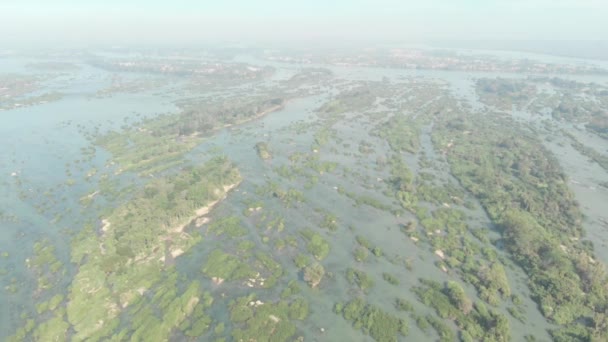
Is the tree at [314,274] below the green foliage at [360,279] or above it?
above

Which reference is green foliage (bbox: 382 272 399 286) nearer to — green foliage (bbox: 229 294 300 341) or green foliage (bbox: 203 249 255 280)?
green foliage (bbox: 229 294 300 341)

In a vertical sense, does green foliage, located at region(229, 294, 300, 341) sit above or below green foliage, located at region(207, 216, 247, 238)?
below

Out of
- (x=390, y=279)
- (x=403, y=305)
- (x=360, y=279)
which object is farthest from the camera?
(x=390, y=279)

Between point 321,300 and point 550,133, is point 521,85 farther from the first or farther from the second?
point 321,300

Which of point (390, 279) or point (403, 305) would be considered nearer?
point (403, 305)

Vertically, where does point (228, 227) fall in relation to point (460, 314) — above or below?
above

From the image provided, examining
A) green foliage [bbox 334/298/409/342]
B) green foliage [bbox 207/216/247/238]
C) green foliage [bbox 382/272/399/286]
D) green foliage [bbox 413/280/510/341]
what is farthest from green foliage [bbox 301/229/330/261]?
green foliage [bbox 413/280/510/341]

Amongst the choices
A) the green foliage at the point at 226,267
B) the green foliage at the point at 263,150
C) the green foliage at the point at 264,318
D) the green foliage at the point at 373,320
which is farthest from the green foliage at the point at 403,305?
the green foliage at the point at 263,150

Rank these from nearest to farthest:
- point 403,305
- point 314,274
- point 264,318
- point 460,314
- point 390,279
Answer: point 264,318
point 460,314
point 403,305
point 314,274
point 390,279

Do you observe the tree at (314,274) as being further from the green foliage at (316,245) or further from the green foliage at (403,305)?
the green foliage at (403,305)

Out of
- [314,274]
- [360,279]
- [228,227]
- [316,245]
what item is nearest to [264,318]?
[314,274]

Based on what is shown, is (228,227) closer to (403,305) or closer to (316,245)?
(316,245)

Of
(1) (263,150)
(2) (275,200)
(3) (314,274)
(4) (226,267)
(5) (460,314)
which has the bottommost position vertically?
(5) (460,314)
